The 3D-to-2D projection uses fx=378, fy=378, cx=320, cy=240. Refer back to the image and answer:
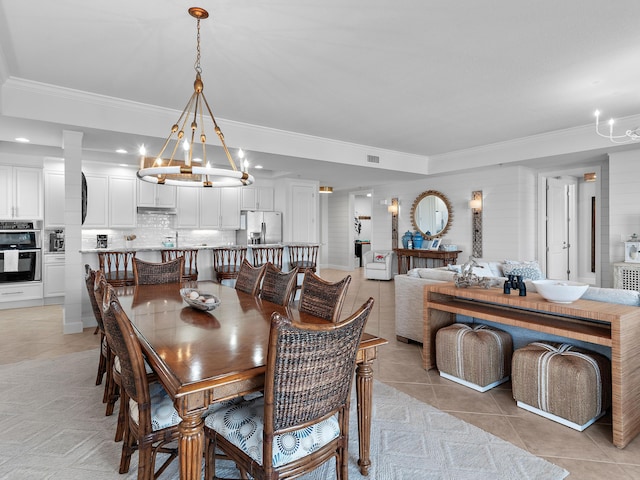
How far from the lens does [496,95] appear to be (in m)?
4.18

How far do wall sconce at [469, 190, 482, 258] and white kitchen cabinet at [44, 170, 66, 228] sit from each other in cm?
745

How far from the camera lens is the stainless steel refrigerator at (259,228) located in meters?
7.91

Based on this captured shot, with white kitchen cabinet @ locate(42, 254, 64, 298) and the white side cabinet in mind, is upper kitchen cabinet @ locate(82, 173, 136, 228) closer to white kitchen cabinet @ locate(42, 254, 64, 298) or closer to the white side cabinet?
white kitchen cabinet @ locate(42, 254, 64, 298)

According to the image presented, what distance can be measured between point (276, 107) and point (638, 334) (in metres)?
3.95

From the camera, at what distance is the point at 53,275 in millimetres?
6273

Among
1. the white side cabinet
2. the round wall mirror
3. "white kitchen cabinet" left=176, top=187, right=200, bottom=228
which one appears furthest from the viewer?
the round wall mirror

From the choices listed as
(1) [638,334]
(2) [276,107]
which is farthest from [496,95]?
(1) [638,334]

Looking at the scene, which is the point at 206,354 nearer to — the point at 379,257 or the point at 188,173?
the point at 188,173

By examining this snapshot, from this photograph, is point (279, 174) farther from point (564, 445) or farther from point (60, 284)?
point (564, 445)

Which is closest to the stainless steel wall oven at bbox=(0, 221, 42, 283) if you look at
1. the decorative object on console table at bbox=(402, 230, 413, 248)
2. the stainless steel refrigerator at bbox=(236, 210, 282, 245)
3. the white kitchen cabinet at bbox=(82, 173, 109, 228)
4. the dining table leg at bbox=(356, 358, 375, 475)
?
the white kitchen cabinet at bbox=(82, 173, 109, 228)

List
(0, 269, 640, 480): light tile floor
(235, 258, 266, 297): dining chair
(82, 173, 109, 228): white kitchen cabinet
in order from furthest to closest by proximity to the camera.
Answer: (82, 173, 109, 228): white kitchen cabinet → (235, 258, 266, 297): dining chair → (0, 269, 640, 480): light tile floor

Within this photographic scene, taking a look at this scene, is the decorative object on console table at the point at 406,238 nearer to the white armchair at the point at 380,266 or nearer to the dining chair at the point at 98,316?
the white armchair at the point at 380,266

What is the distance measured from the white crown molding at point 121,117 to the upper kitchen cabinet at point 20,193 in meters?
2.86

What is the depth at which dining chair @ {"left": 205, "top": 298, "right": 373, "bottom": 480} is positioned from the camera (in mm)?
1344
